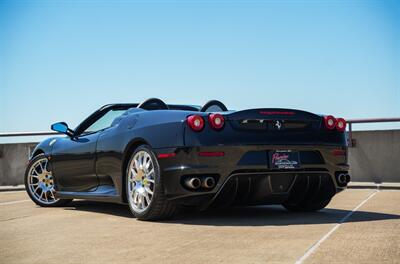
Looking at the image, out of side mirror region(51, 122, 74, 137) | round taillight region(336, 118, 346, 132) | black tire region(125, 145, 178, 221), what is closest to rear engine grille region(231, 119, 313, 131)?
round taillight region(336, 118, 346, 132)

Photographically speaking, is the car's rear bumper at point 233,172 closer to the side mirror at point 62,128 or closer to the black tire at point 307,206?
the black tire at point 307,206

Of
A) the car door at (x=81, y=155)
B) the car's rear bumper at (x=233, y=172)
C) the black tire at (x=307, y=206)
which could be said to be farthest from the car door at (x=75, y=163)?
the black tire at (x=307, y=206)

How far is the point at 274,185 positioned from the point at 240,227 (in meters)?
0.73

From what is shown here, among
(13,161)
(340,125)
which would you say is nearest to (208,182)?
(340,125)

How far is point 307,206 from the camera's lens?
6.93 meters

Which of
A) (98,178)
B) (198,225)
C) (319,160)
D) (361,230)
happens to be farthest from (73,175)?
(361,230)

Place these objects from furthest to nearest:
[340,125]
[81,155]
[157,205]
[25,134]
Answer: [25,134]
[81,155]
[340,125]
[157,205]

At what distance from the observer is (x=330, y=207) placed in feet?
24.5

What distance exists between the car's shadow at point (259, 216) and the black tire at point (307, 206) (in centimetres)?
7

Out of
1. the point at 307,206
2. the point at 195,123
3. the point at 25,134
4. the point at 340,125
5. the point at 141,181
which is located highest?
the point at 195,123

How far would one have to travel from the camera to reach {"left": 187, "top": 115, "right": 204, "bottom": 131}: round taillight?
227 inches

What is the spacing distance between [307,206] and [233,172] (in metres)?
1.47

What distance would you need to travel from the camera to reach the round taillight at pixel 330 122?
6.42m

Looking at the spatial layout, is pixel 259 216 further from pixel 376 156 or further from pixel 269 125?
pixel 376 156
